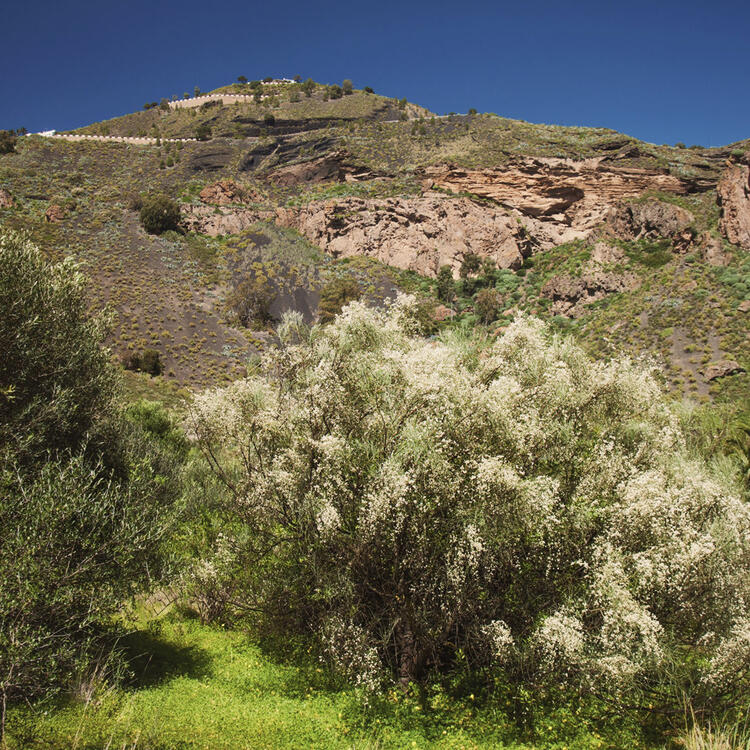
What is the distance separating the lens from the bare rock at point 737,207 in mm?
50031

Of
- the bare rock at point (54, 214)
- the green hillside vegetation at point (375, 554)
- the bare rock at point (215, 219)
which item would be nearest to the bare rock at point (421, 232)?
the bare rock at point (215, 219)

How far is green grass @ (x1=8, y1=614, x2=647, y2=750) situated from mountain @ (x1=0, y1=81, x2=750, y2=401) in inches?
1360

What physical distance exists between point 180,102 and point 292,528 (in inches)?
6767

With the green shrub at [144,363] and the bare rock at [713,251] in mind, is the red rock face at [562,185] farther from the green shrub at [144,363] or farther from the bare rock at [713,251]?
the green shrub at [144,363]

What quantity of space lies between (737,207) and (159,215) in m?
75.4

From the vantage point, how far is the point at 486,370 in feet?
31.6

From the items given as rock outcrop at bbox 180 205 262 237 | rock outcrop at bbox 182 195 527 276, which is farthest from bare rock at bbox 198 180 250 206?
rock outcrop at bbox 182 195 527 276

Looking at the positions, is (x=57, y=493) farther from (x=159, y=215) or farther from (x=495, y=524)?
(x=159, y=215)

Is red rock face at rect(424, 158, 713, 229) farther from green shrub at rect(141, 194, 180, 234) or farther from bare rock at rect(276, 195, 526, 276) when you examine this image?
green shrub at rect(141, 194, 180, 234)

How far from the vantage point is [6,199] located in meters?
68.1

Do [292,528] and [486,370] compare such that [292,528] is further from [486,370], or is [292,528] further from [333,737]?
[486,370]

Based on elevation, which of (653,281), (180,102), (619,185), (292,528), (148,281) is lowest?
(292,528)

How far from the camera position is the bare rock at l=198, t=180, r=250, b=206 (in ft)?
269

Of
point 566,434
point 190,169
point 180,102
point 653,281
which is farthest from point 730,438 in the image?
point 180,102
